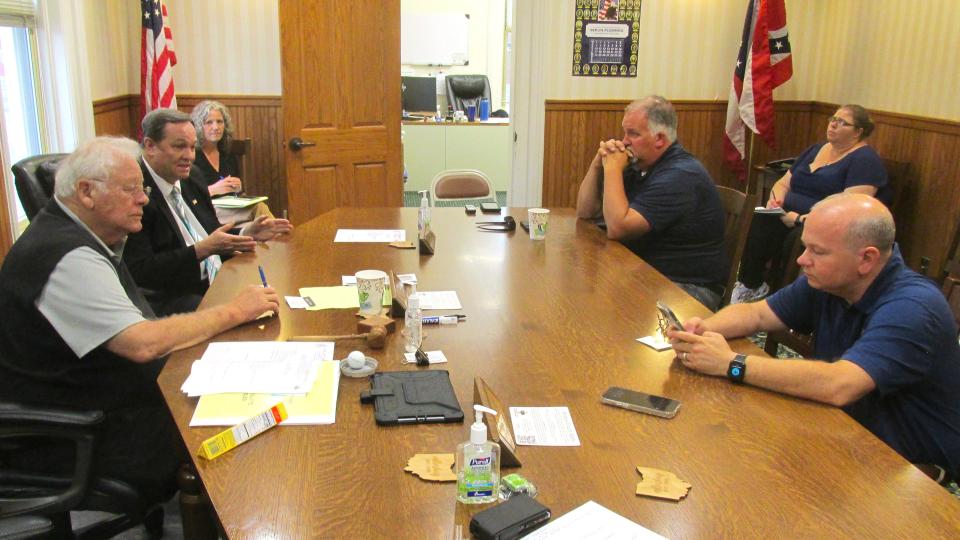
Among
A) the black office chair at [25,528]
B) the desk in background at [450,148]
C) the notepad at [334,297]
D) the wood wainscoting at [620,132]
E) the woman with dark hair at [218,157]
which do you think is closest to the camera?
the black office chair at [25,528]

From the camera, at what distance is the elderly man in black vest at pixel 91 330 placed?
1760mm

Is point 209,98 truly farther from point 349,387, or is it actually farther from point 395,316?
point 349,387

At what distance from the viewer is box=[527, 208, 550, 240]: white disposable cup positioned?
10.2 feet

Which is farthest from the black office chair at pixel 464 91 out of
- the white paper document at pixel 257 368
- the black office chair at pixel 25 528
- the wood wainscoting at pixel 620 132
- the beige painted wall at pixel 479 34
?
the black office chair at pixel 25 528

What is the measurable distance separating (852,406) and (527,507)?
1.07 metres

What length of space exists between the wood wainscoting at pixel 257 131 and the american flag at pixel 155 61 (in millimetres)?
218

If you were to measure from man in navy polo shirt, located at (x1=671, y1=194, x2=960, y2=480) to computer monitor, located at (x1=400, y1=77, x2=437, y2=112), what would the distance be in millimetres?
6762

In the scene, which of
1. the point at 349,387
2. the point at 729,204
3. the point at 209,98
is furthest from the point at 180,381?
the point at 209,98

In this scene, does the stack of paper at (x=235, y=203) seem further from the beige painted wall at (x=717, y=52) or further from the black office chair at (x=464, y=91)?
the black office chair at (x=464, y=91)

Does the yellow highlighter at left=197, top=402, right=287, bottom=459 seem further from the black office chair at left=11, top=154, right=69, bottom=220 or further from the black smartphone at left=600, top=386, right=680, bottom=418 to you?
the black office chair at left=11, top=154, right=69, bottom=220

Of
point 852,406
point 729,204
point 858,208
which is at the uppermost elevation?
point 858,208

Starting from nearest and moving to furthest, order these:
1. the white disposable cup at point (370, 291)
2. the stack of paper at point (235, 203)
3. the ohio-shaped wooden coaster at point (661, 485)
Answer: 1. the ohio-shaped wooden coaster at point (661, 485)
2. the white disposable cup at point (370, 291)
3. the stack of paper at point (235, 203)

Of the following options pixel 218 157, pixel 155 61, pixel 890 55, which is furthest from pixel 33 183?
pixel 890 55

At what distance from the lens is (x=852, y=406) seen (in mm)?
1889
